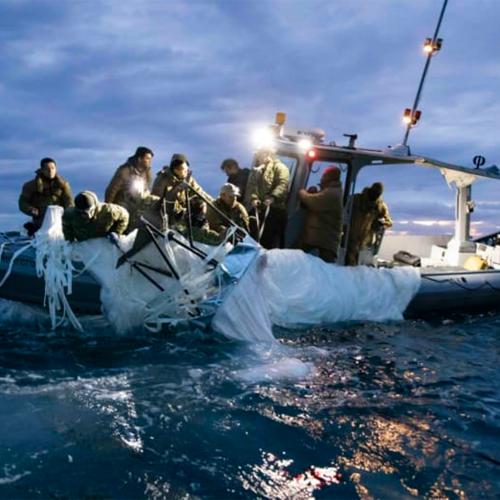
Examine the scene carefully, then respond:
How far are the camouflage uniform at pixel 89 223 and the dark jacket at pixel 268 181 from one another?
237cm

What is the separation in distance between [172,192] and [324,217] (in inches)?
93.2

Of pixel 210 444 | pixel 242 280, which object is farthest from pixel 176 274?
pixel 210 444

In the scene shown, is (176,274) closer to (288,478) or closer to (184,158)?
(184,158)

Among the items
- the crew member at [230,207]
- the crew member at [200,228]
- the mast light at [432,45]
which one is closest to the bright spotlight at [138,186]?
the crew member at [200,228]

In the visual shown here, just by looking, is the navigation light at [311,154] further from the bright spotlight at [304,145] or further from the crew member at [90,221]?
the crew member at [90,221]

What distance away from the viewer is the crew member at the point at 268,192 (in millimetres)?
7688

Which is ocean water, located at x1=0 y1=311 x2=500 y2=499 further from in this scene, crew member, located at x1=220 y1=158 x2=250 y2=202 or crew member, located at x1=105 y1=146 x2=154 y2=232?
crew member, located at x1=220 y1=158 x2=250 y2=202

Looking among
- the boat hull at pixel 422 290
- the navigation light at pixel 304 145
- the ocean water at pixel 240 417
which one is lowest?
the ocean water at pixel 240 417

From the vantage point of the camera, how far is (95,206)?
580cm

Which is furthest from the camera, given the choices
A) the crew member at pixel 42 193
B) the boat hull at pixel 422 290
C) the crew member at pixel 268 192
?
the crew member at pixel 268 192

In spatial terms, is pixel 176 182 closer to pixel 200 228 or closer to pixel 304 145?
pixel 200 228

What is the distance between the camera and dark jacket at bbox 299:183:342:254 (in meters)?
7.44

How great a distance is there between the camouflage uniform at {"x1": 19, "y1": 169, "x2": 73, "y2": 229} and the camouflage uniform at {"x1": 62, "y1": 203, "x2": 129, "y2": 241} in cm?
171

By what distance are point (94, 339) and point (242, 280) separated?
67.5 inches
